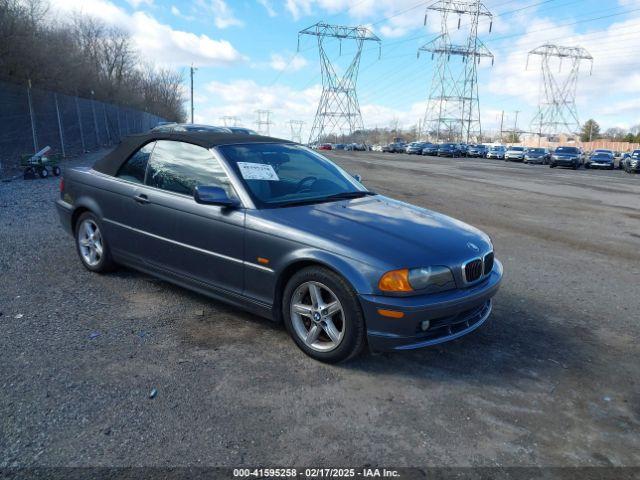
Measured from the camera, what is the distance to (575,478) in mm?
2477

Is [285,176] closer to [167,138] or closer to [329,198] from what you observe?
[329,198]

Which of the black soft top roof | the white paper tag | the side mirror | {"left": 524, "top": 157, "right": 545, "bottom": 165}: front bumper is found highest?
the black soft top roof

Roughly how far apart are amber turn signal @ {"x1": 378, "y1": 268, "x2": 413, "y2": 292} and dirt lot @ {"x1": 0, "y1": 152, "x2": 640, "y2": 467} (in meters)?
0.64

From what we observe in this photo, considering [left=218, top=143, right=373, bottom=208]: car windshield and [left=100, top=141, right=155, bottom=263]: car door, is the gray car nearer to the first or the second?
[left=218, top=143, right=373, bottom=208]: car windshield

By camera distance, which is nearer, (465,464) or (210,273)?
(465,464)

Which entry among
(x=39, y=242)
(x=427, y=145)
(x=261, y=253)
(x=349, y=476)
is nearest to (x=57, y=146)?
(x=39, y=242)

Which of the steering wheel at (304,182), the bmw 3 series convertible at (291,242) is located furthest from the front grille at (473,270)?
the steering wheel at (304,182)

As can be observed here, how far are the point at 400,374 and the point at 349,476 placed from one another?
111 centimetres

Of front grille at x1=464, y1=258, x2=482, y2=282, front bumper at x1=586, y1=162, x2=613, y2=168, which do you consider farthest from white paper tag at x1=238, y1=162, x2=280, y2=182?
front bumper at x1=586, y1=162, x2=613, y2=168

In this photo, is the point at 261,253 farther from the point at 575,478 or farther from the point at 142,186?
the point at 575,478

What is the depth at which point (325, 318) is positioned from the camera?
3482mm

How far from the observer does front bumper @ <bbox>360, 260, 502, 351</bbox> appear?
3.21 metres

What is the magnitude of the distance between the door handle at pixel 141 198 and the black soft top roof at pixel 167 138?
1.92ft

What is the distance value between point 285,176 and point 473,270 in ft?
5.73
